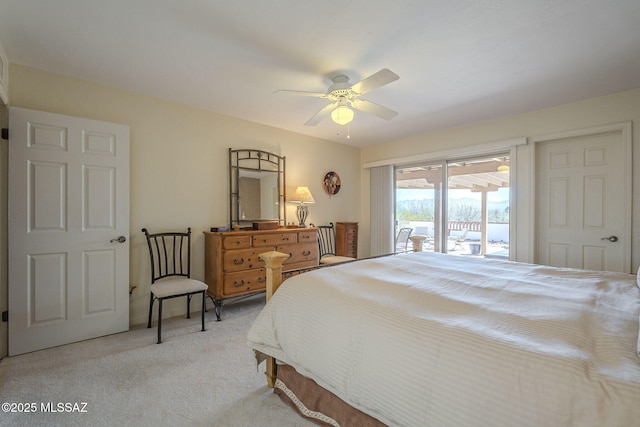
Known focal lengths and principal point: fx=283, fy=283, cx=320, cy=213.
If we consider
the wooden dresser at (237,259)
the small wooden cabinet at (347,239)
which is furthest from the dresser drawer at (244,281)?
the small wooden cabinet at (347,239)

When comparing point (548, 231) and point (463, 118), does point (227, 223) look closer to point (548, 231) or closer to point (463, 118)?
point (463, 118)

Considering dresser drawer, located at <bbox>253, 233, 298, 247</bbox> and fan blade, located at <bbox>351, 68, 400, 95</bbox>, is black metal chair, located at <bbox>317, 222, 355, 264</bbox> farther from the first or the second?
fan blade, located at <bbox>351, 68, 400, 95</bbox>

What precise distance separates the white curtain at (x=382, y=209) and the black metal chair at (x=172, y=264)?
3.20m

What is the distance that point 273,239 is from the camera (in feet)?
11.8

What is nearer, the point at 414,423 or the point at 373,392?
the point at 414,423

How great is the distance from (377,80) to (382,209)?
3.29 metres

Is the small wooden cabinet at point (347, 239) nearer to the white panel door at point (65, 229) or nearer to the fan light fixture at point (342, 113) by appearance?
the fan light fixture at point (342, 113)

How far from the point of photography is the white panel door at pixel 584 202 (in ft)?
10.0

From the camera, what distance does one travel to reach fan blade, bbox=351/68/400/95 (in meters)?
→ 1.97

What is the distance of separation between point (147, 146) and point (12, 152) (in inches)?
40.5

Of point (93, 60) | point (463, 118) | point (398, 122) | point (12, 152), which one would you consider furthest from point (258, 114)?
point (463, 118)

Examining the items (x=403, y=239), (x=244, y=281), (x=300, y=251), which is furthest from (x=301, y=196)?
(x=403, y=239)

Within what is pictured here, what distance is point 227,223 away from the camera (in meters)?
3.71

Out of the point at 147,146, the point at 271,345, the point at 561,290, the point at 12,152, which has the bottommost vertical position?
the point at 271,345
